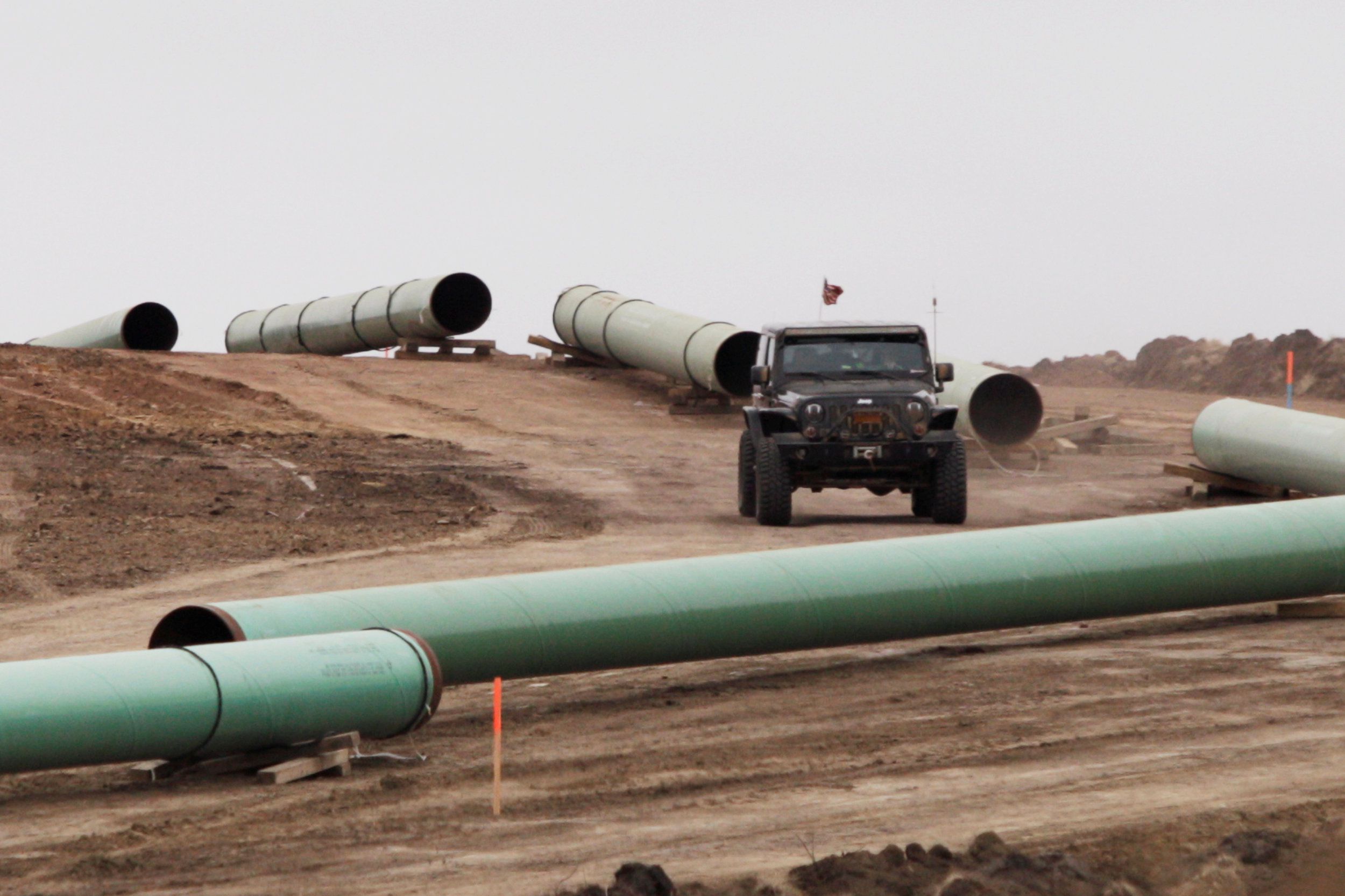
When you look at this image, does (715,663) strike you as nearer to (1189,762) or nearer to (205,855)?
(1189,762)

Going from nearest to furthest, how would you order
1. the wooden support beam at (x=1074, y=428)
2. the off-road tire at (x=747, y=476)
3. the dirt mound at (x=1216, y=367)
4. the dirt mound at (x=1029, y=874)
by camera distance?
the dirt mound at (x=1029, y=874) → the off-road tire at (x=747, y=476) → the wooden support beam at (x=1074, y=428) → the dirt mound at (x=1216, y=367)

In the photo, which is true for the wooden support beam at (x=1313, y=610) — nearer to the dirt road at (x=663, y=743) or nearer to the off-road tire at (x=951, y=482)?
the dirt road at (x=663, y=743)

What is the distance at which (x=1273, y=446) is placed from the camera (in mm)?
19797

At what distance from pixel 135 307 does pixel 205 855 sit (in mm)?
29228

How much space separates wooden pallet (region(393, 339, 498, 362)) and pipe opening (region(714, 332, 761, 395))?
7186 millimetres

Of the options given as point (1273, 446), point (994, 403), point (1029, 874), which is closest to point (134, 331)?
point (994, 403)

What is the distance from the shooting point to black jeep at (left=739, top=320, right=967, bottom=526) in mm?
18109

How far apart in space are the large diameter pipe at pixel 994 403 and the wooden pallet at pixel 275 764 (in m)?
16.3

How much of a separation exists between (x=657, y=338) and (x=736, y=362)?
1.74 metres

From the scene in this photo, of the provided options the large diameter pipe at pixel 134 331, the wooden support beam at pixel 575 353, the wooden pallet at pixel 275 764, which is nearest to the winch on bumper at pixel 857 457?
the wooden pallet at pixel 275 764

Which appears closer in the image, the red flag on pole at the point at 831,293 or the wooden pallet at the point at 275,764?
the wooden pallet at the point at 275,764

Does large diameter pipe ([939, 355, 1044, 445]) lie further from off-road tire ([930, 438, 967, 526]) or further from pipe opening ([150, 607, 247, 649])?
pipe opening ([150, 607, 247, 649])

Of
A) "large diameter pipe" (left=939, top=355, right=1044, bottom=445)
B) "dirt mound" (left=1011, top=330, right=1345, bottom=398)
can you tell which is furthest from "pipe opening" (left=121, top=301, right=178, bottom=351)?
"dirt mound" (left=1011, top=330, right=1345, bottom=398)

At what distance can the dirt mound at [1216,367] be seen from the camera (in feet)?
134
